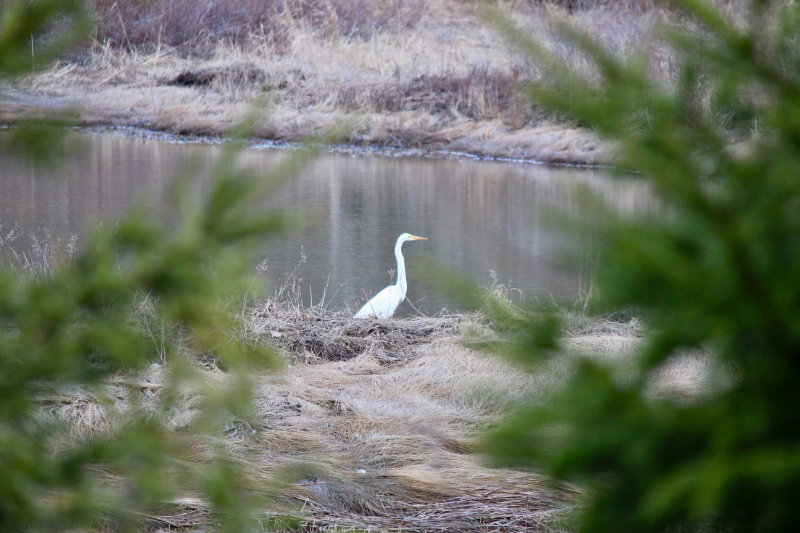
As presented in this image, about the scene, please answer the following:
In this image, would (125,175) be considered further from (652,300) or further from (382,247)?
(652,300)

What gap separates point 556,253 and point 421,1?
26.6 metres

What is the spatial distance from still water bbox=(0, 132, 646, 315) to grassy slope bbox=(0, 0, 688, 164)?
91 centimetres

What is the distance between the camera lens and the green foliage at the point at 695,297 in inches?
38.1

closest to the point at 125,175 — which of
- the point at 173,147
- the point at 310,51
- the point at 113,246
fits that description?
the point at 173,147

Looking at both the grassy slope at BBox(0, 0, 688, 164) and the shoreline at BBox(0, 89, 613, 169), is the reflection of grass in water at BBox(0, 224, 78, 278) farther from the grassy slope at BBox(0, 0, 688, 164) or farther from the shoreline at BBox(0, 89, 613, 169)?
the shoreline at BBox(0, 89, 613, 169)

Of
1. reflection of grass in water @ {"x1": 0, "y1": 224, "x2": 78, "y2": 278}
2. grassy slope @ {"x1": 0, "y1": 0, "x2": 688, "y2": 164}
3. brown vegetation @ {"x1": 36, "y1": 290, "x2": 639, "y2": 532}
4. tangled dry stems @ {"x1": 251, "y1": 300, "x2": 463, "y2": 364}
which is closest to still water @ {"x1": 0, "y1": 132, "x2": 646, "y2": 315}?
reflection of grass in water @ {"x1": 0, "y1": 224, "x2": 78, "y2": 278}

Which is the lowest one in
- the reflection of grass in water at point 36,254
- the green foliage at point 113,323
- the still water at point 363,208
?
the still water at point 363,208

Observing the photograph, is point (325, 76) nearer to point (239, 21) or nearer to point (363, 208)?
point (239, 21)

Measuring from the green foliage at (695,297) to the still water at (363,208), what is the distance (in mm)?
5529

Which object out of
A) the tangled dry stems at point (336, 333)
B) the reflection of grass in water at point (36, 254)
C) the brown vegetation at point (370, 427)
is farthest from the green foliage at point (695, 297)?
the tangled dry stems at point (336, 333)

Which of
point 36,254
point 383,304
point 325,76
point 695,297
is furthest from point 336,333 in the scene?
point 325,76

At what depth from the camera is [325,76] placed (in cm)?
2048

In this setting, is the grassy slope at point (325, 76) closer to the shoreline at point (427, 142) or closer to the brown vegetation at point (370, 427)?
the shoreline at point (427, 142)

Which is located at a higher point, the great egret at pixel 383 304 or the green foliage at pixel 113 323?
the green foliage at pixel 113 323
